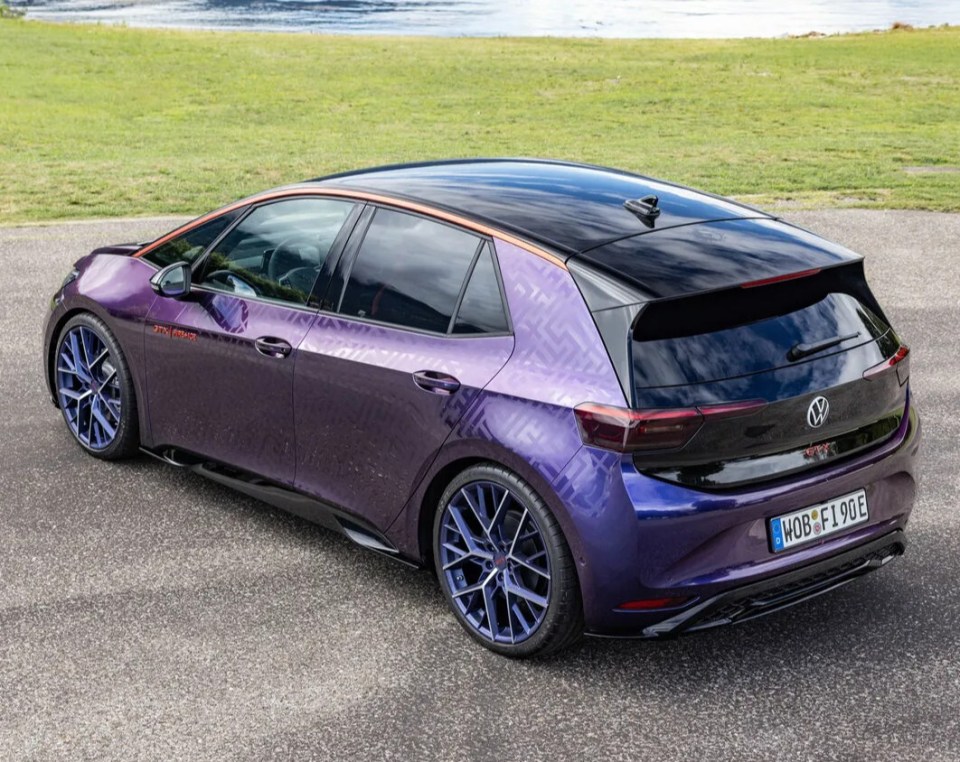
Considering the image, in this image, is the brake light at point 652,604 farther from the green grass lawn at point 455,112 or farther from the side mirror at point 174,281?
the green grass lawn at point 455,112

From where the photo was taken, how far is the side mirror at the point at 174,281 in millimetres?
5816

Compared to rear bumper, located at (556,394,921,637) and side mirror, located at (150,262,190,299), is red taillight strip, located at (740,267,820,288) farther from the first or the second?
side mirror, located at (150,262,190,299)

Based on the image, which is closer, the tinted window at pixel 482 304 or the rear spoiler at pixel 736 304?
the rear spoiler at pixel 736 304

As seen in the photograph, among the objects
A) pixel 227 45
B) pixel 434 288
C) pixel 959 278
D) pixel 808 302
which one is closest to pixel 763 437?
pixel 808 302

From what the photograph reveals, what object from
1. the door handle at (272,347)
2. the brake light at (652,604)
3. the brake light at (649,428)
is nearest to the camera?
the brake light at (649,428)

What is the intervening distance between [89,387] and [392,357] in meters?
2.41

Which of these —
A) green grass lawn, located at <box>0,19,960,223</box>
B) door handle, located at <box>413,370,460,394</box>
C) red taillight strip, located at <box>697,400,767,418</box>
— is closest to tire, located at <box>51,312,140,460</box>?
door handle, located at <box>413,370,460,394</box>

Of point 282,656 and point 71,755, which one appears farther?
point 282,656

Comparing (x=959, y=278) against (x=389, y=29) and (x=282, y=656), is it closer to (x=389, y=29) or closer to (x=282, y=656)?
(x=282, y=656)

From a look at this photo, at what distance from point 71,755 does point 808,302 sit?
9.45 feet

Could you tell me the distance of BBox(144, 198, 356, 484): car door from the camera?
5.37 m

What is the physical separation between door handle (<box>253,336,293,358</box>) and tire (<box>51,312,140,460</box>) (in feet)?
3.92

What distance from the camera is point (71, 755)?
13.3 feet

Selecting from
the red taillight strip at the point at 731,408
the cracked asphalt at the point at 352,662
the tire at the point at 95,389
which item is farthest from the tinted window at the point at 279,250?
the red taillight strip at the point at 731,408
